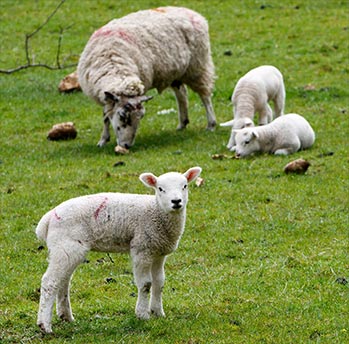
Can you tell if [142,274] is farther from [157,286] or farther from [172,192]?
[172,192]

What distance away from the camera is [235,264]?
29.6 feet

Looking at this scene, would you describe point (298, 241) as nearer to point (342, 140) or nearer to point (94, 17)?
point (342, 140)

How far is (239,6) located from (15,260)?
55.5ft

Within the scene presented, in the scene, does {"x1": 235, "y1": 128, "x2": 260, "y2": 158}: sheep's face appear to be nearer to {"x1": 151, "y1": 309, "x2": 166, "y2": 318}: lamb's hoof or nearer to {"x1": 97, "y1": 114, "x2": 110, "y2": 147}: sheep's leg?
{"x1": 97, "y1": 114, "x2": 110, "y2": 147}: sheep's leg

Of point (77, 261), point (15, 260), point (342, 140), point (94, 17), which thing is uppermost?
point (77, 261)

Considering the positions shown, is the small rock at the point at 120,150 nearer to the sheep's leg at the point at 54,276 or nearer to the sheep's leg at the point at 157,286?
the sheep's leg at the point at 157,286

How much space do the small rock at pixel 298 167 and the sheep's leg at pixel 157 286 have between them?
552 centimetres

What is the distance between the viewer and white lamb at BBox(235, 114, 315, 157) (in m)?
13.5

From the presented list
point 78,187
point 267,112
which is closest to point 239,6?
point 267,112

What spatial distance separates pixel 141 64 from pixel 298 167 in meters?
3.68

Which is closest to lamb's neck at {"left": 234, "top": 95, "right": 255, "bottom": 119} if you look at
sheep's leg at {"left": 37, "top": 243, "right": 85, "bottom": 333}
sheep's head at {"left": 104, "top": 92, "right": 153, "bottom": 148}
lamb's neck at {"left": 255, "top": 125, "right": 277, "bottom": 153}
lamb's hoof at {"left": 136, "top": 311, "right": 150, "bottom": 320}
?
lamb's neck at {"left": 255, "top": 125, "right": 277, "bottom": 153}

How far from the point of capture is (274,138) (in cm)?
1364

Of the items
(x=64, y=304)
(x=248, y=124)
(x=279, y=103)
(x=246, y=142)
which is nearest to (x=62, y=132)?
(x=248, y=124)

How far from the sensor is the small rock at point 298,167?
488 inches
